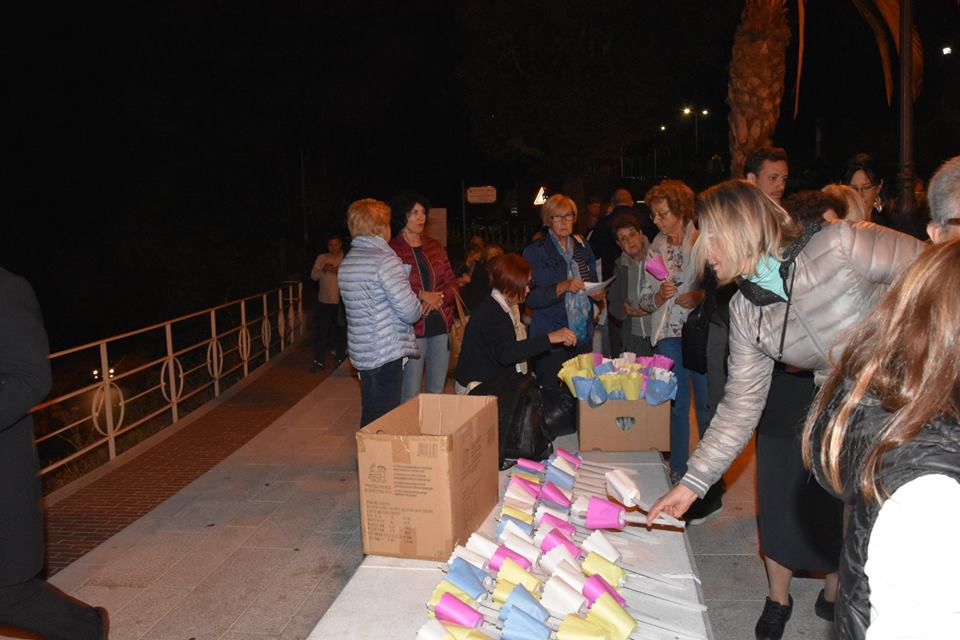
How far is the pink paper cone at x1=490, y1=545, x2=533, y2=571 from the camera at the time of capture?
2.52 m

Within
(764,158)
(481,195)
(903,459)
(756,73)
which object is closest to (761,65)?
(756,73)

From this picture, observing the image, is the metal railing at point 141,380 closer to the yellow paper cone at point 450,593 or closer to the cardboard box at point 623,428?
the cardboard box at point 623,428

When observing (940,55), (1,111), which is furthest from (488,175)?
(1,111)

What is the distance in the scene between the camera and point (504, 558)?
253cm

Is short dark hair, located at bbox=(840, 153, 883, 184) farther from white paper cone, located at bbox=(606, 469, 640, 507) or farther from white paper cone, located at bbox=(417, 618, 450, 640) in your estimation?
white paper cone, located at bbox=(417, 618, 450, 640)

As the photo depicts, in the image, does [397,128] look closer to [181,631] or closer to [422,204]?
[422,204]

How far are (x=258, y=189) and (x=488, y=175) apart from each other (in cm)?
1241

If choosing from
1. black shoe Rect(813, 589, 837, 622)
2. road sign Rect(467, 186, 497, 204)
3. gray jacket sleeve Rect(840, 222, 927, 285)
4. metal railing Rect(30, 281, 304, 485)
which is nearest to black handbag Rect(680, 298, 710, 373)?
black shoe Rect(813, 589, 837, 622)

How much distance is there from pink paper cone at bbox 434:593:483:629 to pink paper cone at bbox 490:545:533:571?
241 millimetres

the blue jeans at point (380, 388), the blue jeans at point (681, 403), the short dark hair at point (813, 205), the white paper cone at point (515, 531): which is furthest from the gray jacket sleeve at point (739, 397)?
the blue jeans at point (380, 388)

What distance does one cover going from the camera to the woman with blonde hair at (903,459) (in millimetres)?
1254

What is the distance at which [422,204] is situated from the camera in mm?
6477

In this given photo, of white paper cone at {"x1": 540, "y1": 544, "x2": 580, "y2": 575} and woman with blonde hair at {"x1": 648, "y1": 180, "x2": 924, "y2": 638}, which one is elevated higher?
woman with blonde hair at {"x1": 648, "y1": 180, "x2": 924, "y2": 638}

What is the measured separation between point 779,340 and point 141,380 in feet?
41.1
